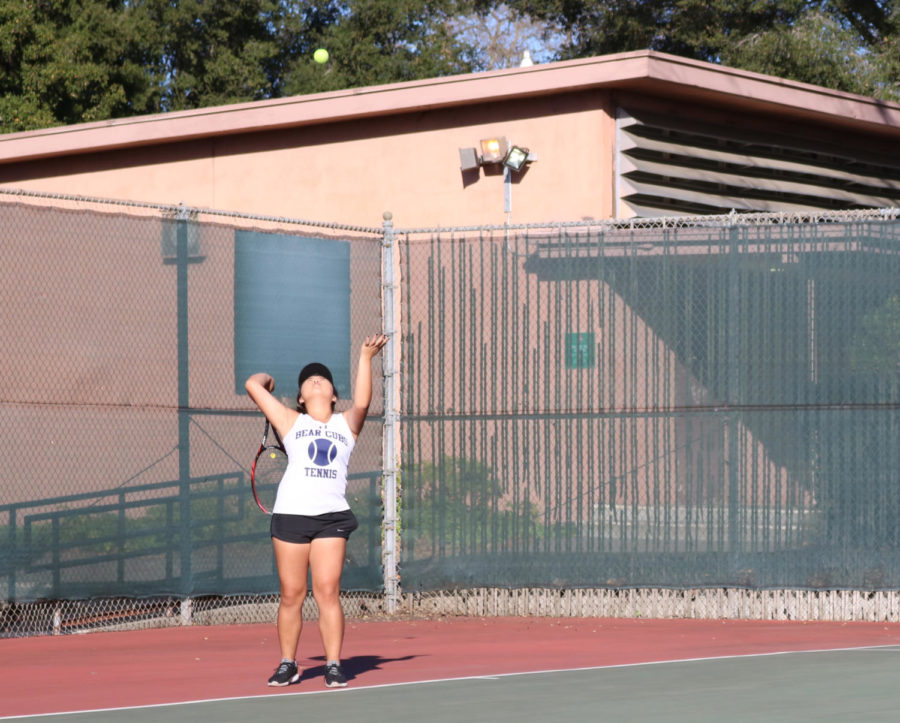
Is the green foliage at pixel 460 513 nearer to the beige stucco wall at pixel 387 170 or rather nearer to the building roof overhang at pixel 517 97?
the beige stucco wall at pixel 387 170

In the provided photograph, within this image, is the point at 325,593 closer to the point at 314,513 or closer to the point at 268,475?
the point at 314,513

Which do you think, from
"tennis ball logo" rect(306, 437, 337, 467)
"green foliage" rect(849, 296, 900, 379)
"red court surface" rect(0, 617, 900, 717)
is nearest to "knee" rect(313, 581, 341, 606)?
"red court surface" rect(0, 617, 900, 717)

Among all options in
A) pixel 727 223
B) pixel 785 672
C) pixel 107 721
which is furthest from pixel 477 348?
pixel 107 721

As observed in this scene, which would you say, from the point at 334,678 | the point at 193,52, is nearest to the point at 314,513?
the point at 334,678

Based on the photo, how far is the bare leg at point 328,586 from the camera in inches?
301

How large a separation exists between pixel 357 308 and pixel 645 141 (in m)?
4.08

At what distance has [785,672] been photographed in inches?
313

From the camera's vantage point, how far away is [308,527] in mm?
7637

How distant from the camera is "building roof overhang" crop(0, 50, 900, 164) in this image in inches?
537

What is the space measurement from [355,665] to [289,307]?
3361mm

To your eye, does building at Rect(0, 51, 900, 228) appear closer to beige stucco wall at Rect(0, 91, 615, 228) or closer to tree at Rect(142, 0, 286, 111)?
beige stucco wall at Rect(0, 91, 615, 228)

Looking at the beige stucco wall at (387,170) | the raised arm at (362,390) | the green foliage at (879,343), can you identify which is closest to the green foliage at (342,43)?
the beige stucco wall at (387,170)

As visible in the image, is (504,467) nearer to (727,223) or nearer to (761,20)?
(727,223)

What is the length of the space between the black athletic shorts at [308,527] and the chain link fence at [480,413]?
9.23 feet
